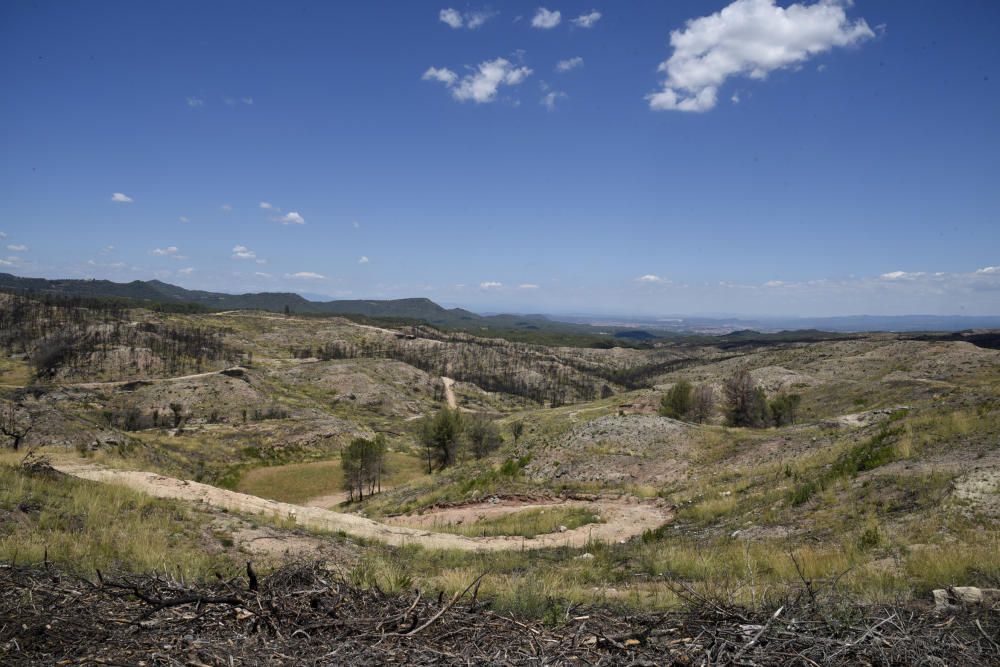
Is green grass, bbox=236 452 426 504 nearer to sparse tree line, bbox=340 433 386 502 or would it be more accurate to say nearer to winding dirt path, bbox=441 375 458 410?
sparse tree line, bbox=340 433 386 502

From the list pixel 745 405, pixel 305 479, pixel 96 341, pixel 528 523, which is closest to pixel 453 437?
pixel 305 479

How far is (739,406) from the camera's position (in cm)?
4594

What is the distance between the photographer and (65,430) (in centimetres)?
3225

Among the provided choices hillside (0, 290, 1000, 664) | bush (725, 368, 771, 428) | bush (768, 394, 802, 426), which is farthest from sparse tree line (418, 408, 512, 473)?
bush (768, 394, 802, 426)

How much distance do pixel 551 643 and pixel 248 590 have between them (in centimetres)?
341

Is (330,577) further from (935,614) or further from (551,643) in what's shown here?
(935,614)

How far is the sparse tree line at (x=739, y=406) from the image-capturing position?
146 feet

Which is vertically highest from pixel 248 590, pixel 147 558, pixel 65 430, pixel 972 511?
pixel 248 590

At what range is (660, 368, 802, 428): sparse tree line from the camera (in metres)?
44.5

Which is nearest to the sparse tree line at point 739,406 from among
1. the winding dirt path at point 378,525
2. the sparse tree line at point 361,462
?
the winding dirt path at point 378,525

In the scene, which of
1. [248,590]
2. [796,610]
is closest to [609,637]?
[796,610]

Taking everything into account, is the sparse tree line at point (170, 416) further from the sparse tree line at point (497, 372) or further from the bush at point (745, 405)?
the sparse tree line at point (497, 372)

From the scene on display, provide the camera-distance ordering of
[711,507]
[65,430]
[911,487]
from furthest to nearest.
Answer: [65,430]
[711,507]
[911,487]

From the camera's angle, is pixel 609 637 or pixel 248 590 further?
pixel 248 590
